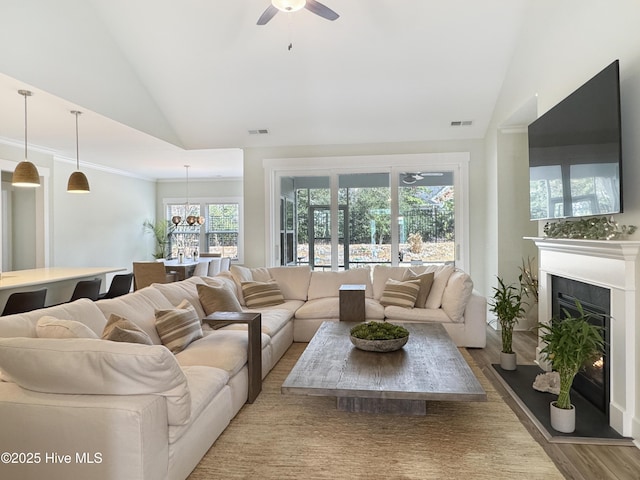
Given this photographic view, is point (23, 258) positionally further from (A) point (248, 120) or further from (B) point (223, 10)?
(B) point (223, 10)

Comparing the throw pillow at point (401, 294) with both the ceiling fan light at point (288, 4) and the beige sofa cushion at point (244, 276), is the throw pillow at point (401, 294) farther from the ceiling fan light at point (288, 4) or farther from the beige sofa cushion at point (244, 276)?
the ceiling fan light at point (288, 4)

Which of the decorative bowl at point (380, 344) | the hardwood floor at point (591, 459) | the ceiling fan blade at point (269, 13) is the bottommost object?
the hardwood floor at point (591, 459)

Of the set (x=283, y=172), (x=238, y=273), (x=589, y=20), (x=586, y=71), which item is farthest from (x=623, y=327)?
(x=283, y=172)

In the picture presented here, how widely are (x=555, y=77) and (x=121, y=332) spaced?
13.3 feet

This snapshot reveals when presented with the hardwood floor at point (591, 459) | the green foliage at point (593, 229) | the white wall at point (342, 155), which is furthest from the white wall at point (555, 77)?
the hardwood floor at point (591, 459)

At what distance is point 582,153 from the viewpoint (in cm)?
297

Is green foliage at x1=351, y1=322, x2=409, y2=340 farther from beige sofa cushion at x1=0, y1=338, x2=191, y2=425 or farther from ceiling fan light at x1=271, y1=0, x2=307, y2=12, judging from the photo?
ceiling fan light at x1=271, y1=0, x2=307, y2=12

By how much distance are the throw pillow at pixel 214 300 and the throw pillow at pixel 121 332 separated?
48.0 inches

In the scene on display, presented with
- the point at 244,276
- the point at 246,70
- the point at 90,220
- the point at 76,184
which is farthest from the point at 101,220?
the point at 246,70

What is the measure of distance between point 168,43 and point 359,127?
2.70 m

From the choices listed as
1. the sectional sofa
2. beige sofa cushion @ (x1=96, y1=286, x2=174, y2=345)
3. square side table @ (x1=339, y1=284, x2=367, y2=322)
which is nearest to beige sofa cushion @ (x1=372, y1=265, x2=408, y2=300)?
square side table @ (x1=339, y1=284, x2=367, y2=322)

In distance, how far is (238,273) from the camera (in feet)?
16.8

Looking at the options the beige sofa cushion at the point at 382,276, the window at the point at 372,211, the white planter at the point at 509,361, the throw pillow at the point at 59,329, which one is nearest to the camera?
the throw pillow at the point at 59,329

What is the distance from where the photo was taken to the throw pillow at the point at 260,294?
4.83 m
